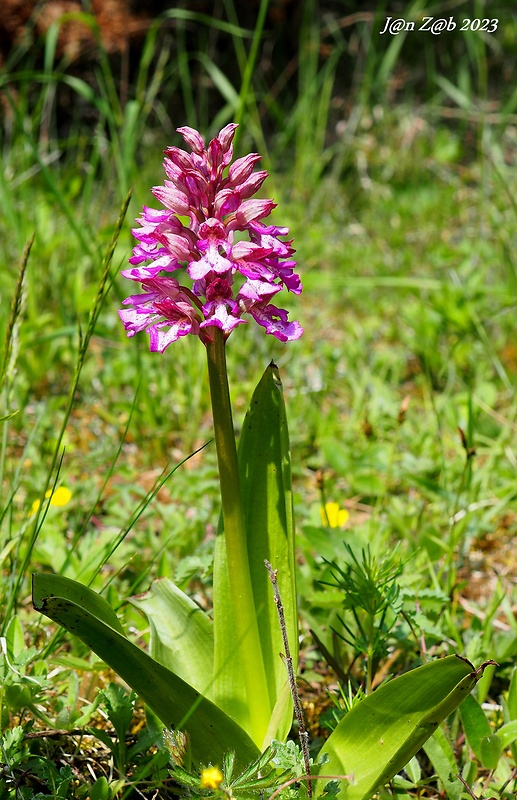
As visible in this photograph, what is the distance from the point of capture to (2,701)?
1.29 metres

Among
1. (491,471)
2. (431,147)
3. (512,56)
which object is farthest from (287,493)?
(512,56)

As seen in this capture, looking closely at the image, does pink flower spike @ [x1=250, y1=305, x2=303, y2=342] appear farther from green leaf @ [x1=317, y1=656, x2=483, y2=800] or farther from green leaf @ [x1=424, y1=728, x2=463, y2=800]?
green leaf @ [x1=424, y1=728, x2=463, y2=800]

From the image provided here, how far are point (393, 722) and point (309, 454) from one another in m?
1.60

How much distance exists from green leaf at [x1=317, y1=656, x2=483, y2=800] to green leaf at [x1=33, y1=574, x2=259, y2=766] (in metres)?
0.17

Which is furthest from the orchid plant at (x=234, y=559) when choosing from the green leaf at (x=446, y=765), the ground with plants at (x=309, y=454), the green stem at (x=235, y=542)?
→ the green leaf at (x=446, y=765)

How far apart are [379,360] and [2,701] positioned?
2.37 metres

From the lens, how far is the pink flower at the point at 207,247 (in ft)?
3.96

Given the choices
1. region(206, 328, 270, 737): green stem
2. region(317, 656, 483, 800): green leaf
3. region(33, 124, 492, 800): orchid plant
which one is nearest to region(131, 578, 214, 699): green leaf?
region(33, 124, 492, 800): orchid plant

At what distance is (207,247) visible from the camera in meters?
1.20

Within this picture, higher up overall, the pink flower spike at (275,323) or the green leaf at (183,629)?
the pink flower spike at (275,323)

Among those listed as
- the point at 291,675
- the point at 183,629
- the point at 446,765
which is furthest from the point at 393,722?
the point at 183,629

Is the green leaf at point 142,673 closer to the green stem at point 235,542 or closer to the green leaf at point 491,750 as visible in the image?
the green stem at point 235,542

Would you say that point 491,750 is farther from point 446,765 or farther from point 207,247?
point 207,247

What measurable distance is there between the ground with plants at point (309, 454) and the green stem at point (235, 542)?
2.2 inches
